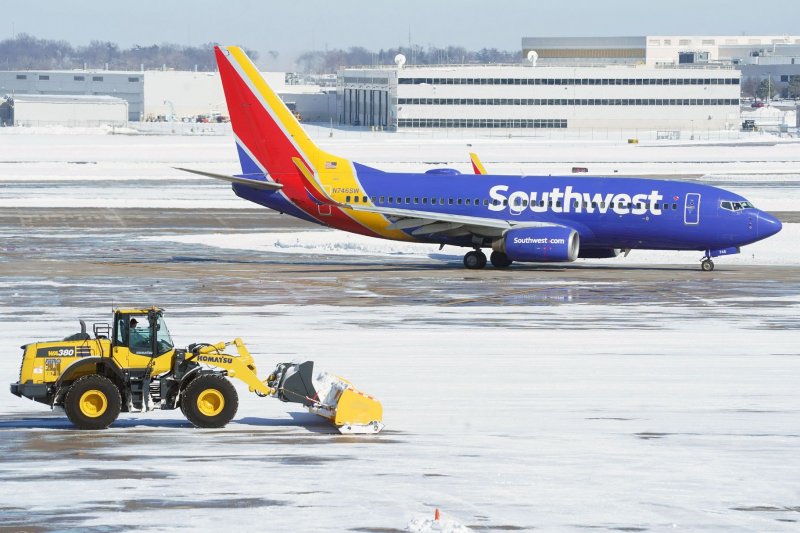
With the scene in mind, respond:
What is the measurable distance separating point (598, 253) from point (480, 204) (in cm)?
495

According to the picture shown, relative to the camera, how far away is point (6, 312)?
36.2 metres

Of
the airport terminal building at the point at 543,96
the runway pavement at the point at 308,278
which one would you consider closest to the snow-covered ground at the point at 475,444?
the runway pavement at the point at 308,278

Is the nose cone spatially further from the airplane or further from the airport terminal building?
the airport terminal building

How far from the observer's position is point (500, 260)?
49.0m

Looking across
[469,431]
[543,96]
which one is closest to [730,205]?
[469,431]

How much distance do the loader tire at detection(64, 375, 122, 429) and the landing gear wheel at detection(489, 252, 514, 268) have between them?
2812cm

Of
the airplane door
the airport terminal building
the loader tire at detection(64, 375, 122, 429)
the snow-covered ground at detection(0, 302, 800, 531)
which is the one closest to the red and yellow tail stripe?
the airplane door

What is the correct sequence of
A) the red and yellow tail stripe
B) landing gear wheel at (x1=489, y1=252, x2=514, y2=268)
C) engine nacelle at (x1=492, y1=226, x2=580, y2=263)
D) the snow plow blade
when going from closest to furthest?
the snow plow blade, engine nacelle at (x1=492, y1=226, x2=580, y2=263), landing gear wheel at (x1=489, y1=252, x2=514, y2=268), the red and yellow tail stripe

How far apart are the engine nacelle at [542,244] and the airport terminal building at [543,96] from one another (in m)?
139

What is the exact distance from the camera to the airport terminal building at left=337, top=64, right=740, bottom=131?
184 metres

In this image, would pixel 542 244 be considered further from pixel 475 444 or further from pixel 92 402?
pixel 92 402

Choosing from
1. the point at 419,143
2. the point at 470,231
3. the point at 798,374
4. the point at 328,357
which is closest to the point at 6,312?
the point at 328,357

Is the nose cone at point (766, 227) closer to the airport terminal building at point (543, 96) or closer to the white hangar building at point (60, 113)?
the airport terminal building at point (543, 96)

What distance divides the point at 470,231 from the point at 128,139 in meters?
118
